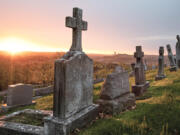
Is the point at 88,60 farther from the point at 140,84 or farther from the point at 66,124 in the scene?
the point at 140,84

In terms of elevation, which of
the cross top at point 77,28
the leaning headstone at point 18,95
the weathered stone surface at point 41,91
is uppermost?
the cross top at point 77,28

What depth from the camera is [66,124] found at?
3.82 meters

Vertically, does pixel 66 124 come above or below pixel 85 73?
below

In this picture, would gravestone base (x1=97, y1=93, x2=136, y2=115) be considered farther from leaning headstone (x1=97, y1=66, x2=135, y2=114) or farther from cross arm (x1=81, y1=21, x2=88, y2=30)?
cross arm (x1=81, y1=21, x2=88, y2=30)

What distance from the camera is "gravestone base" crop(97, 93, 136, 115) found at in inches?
214

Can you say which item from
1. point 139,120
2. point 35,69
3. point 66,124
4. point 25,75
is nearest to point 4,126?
point 66,124

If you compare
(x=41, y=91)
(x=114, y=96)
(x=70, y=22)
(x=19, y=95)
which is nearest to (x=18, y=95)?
(x=19, y=95)

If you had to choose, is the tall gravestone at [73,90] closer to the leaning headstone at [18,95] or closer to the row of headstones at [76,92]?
the row of headstones at [76,92]

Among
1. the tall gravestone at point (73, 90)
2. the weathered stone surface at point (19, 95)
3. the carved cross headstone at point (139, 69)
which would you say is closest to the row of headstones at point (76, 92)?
the tall gravestone at point (73, 90)

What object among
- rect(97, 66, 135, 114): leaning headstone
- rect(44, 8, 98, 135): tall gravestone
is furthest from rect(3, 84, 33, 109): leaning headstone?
rect(44, 8, 98, 135): tall gravestone

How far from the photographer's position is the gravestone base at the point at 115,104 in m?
5.43

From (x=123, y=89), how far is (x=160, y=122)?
237 centimetres

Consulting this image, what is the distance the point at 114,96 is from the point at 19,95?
739 centimetres

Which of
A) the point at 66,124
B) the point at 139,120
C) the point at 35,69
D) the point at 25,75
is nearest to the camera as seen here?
the point at 66,124
